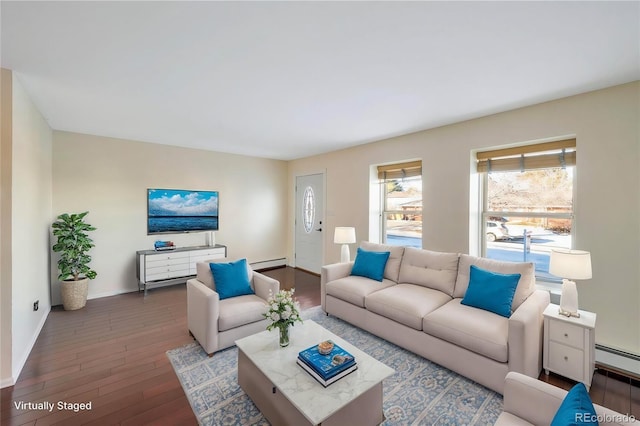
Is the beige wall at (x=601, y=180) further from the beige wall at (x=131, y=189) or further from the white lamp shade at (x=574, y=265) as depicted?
the beige wall at (x=131, y=189)

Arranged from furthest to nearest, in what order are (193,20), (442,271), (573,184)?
(442,271) < (573,184) < (193,20)

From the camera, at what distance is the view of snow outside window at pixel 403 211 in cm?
419

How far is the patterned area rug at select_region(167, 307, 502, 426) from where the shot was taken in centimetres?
184

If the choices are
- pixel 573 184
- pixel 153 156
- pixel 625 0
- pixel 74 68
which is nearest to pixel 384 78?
pixel 625 0

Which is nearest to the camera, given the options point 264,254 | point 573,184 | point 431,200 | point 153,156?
point 573,184

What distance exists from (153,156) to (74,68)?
2653 mm

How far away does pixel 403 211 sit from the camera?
438 cm

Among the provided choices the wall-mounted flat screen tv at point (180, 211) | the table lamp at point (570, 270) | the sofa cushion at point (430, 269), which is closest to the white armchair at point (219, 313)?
the sofa cushion at point (430, 269)

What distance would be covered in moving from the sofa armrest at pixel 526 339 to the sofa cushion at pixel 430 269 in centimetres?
77

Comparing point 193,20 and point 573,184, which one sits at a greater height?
point 193,20

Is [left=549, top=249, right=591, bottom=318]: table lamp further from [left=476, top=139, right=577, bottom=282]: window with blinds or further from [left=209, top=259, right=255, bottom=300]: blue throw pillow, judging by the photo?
[left=209, top=259, right=255, bottom=300]: blue throw pillow

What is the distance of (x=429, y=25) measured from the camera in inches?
63.5

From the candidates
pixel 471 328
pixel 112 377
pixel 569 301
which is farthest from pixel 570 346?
pixel 112 377

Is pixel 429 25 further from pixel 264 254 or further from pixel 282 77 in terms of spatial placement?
pixel 264 254
